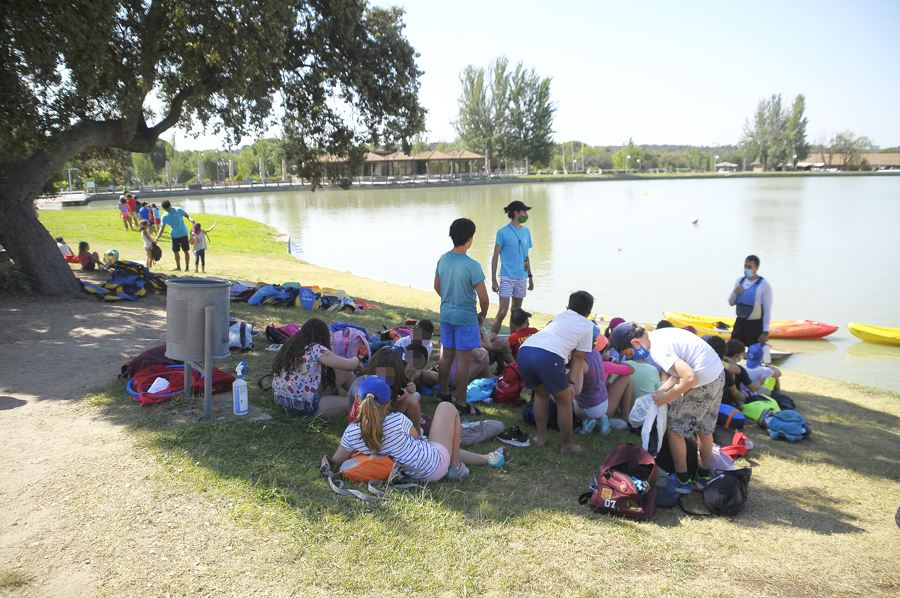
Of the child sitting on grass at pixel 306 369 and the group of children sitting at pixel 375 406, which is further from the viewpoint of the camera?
the child sitting on grass at pixel 306 369

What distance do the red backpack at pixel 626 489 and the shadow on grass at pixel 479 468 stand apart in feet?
0.32

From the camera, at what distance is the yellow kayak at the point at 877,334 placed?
1222 centimetres

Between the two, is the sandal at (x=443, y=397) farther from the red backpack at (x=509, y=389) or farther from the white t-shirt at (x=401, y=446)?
the white t-shirt at (x=401, y=446)

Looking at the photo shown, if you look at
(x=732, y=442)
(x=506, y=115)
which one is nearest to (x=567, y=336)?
(x=732, y=442)

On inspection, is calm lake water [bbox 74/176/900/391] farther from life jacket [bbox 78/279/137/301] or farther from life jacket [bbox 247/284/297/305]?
life jacket [bbox 78/279/137/301]

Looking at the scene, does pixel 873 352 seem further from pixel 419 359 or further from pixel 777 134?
pixel 777 134

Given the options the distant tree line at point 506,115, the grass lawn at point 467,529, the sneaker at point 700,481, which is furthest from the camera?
the distant tree line at point 506,115

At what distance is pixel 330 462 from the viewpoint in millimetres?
4215

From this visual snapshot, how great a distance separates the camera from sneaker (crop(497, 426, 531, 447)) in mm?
5066

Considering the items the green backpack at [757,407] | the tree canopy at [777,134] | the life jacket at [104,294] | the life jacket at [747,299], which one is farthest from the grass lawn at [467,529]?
the tree canopy at [777,134]

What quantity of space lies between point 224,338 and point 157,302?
5.24 metres

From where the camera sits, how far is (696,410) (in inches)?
176

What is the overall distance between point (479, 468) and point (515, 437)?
0.66m

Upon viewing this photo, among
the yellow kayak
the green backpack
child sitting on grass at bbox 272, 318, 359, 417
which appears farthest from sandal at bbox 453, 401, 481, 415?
the yellow kayak
